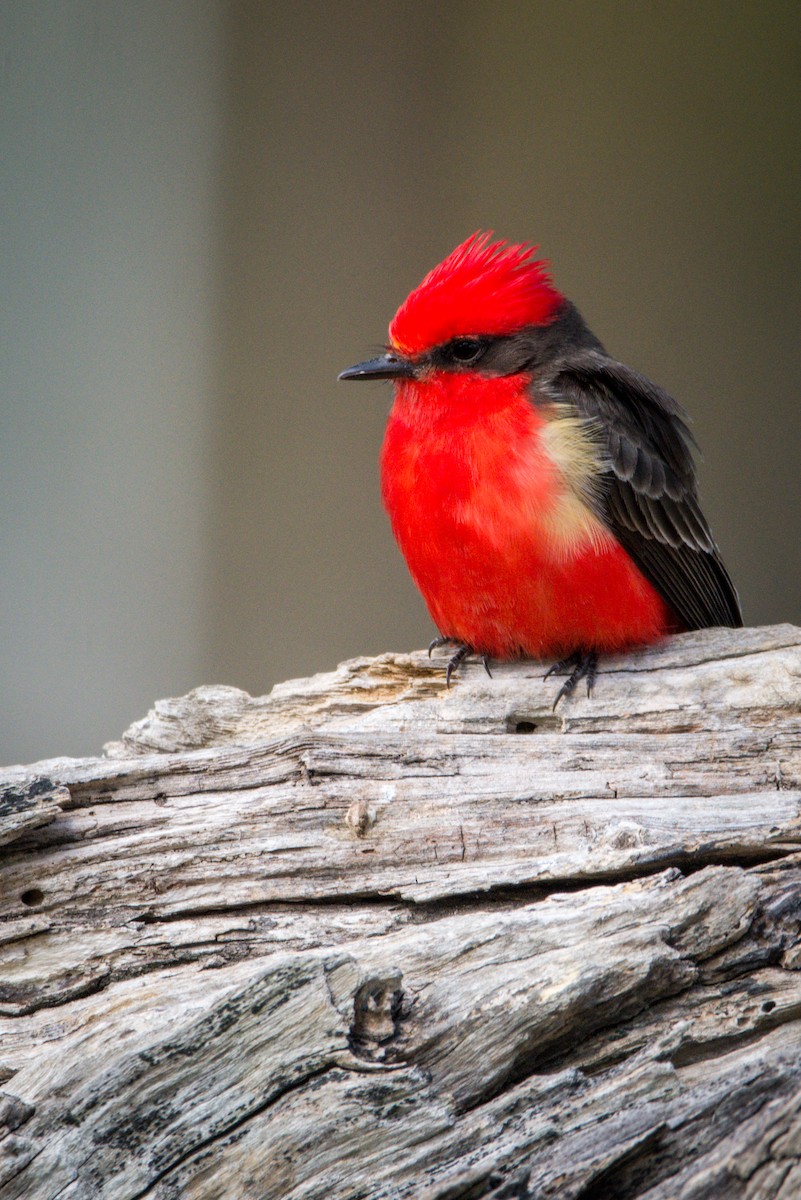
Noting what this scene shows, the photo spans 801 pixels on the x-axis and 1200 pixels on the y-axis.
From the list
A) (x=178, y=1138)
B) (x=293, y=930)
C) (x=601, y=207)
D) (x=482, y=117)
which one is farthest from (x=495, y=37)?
(x=178, y=1138)

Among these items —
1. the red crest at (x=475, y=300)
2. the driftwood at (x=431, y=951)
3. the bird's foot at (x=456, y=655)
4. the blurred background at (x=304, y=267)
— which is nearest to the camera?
the driftwood at (x=431, y=951)

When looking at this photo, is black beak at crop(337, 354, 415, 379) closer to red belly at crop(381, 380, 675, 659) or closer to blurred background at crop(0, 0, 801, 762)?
red belly at crop(381, 380, 675, 659)

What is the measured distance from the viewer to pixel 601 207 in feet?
17.7

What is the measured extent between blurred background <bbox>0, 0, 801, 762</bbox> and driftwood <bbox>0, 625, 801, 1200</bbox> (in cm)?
250

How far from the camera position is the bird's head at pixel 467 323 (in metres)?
3.26

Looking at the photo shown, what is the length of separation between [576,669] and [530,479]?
50 cm

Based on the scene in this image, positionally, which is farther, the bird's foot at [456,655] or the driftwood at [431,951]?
the bird's foot at [456,655]

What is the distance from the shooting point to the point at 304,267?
5.55 meters

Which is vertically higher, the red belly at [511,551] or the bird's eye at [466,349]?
the bird's eye at [466,349]

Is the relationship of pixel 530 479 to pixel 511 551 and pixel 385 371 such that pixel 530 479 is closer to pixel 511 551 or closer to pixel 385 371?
pixel 511 551

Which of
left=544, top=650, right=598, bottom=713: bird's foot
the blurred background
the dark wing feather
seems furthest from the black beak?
the blurred background

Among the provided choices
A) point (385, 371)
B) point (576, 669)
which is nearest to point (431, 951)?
point (576, 669)

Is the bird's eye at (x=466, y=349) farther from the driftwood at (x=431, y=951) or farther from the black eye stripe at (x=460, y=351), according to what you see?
the driftwood at (x=431, y=951)

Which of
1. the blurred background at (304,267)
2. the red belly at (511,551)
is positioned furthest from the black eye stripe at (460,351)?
the blurred background at (304,267)
